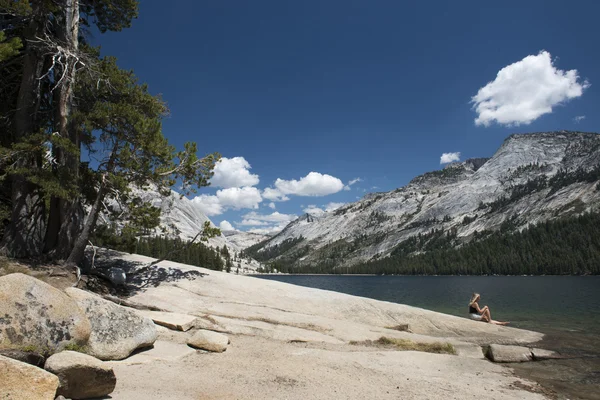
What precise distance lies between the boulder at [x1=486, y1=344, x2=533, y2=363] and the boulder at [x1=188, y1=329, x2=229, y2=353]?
13.4m

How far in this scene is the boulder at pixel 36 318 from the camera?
7258 mm

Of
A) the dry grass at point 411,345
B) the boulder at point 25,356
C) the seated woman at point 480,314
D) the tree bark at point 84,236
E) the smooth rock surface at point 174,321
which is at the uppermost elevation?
the tree bark at point 84,236

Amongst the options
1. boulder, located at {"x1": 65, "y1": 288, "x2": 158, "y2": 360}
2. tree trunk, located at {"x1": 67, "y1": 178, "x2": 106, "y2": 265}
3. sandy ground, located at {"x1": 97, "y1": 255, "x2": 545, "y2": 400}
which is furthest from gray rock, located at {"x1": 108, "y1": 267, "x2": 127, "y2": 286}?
boulder, located at {"x1": 65, "y1": 288, "x2": 158, "y2": 360}

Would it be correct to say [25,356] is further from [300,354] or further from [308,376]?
[300,354]

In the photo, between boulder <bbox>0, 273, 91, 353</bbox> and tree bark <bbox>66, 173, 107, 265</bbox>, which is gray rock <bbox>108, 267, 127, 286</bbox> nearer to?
tree bark <bbox>66, 173, 107, 265</bbox>

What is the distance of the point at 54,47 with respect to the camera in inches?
729

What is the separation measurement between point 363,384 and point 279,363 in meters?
2.80

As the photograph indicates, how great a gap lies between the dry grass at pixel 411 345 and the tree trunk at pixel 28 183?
58.7ft

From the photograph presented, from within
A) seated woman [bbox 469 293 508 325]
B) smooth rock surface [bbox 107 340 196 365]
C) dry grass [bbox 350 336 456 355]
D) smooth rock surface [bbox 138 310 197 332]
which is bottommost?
dry grass [bbox 350 336 456 355]

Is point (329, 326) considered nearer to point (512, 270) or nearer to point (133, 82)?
point (133, 82)

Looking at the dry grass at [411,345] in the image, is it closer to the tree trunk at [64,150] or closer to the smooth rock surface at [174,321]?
the smooth rock surface at [174,321]

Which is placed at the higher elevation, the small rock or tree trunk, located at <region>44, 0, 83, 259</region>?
tree trunk, located at <region>44, 0, 83, 259</region>

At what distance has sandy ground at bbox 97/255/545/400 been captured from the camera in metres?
9.41

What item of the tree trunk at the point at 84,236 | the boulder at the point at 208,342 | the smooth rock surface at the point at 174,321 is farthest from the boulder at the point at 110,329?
the tree trunk at the point at 84,236
